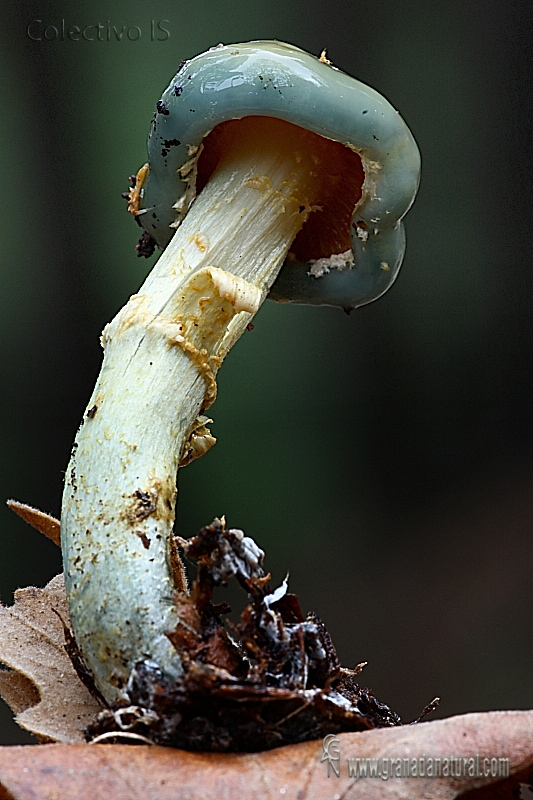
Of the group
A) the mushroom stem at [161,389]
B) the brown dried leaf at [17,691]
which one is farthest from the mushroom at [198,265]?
the brown dried leaf at [17,691]

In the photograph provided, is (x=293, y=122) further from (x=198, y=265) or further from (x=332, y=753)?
(x=332, y=753)

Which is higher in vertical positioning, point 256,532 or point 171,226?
point 171,226

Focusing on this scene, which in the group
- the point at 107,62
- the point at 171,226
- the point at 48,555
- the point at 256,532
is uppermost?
the point at 107,62

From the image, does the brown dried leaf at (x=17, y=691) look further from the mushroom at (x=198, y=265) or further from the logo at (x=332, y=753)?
the logo at (x=332, y=753)

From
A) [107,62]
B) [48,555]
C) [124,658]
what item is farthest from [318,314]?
[124,658]

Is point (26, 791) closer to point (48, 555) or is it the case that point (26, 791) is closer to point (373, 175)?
point (373, 175)

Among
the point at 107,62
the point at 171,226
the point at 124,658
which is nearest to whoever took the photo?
the point at 124,658
